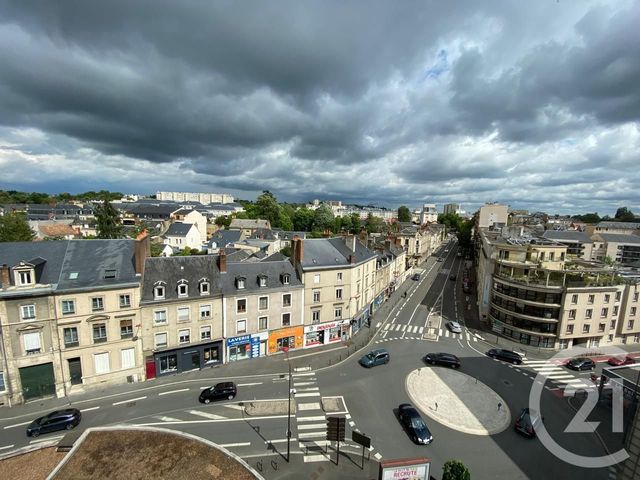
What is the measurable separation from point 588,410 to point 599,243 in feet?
280

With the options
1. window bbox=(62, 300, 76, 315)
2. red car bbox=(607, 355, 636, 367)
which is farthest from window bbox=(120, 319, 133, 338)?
red car bbox=(607, 355, 636, 367)

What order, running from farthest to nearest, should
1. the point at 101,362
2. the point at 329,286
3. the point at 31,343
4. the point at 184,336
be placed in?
the point at 329,286
the point at 184,336
the point at 101,362
the point at 31,343

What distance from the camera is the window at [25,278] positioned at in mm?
24828

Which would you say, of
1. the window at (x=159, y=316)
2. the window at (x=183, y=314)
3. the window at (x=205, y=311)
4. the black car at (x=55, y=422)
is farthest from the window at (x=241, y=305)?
the black car at (x=55, y=422)

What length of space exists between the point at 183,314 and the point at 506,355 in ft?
132

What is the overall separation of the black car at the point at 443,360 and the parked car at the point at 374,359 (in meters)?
5.42

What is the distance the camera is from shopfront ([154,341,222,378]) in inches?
1219

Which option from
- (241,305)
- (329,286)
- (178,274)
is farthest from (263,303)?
(178,274)

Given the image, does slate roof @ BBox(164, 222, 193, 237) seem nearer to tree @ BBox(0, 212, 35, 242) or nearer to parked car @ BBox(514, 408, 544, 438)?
tree @ BBox(0, 212, 35, 242)

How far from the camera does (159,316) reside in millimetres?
30328

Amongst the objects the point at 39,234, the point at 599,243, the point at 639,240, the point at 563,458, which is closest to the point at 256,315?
the point at 563,458

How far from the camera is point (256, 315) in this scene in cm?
3522

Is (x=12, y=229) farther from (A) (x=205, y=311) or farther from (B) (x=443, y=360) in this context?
(B) (x=443, y=360)

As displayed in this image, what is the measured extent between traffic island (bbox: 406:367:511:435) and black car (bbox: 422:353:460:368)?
83 cm
